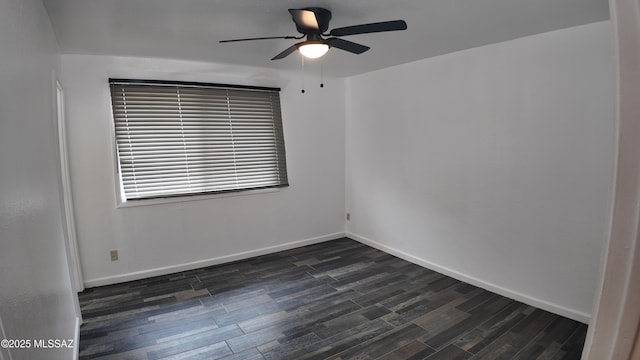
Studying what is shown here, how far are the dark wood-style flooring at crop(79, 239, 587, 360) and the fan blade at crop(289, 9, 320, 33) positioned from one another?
2308 millimetres

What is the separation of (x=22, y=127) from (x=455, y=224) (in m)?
3.56

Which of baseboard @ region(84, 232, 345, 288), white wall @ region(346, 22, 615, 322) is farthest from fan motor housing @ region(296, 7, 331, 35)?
baseboard @ region(84, 232, 345, 288)

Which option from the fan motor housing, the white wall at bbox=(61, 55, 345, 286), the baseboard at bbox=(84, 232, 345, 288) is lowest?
the baseboard at bbox=(84, 232, 345, 288)

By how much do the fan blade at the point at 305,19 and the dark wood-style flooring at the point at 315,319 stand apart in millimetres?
2308

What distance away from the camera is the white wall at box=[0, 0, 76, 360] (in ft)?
3.25

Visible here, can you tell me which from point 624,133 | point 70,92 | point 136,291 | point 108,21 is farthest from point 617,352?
point 70,92

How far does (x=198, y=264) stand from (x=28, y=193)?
2786mm

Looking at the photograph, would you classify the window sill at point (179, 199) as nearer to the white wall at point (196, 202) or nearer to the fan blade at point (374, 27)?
the white wall at point (196, 202)

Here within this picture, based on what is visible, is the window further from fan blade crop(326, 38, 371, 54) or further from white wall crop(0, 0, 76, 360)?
fan blade crop(326, 38, 371, 54)

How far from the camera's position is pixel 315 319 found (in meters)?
2.85

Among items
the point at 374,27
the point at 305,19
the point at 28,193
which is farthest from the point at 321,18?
the point at 28,193

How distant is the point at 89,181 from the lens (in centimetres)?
333

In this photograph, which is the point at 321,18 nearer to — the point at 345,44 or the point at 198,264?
the point at 345,44

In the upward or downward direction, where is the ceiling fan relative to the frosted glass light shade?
upward
